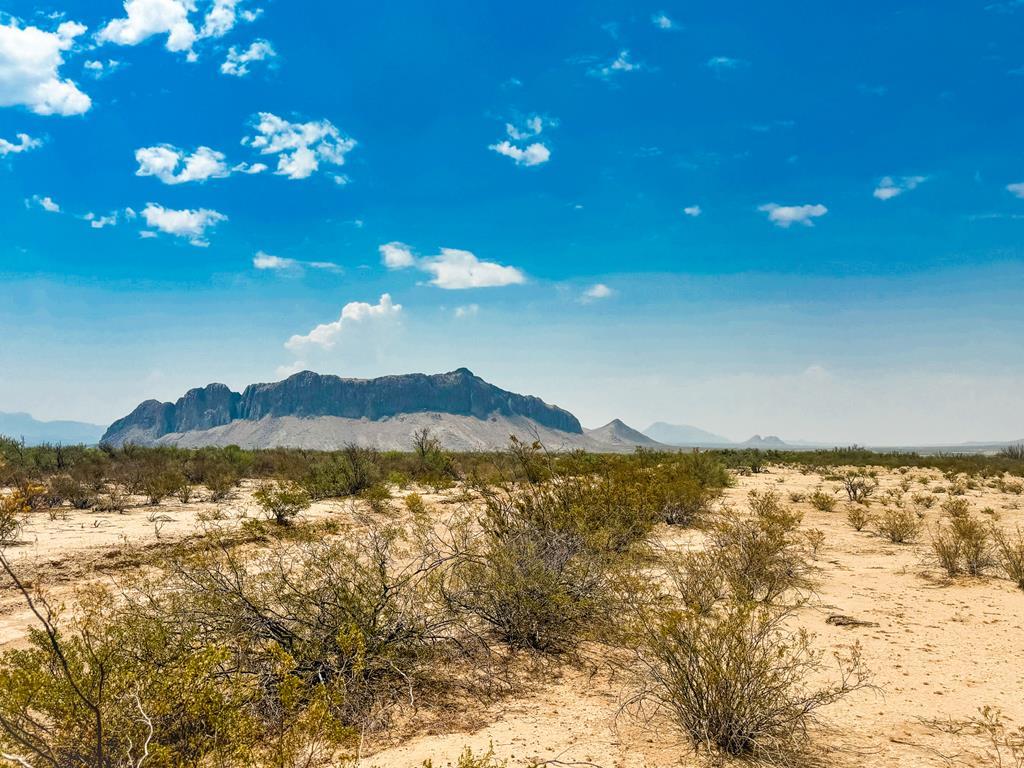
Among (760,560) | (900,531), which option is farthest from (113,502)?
(900,531)

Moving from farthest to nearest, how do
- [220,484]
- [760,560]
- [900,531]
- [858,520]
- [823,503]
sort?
[220,484] → [823,503] → [858,520] → [900,531] → [760,560]

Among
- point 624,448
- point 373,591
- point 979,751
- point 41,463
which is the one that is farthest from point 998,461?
point 624,448

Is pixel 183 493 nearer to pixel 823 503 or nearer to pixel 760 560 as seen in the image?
pixel 760 560

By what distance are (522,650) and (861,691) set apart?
343 cm

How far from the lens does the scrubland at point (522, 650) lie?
394cm

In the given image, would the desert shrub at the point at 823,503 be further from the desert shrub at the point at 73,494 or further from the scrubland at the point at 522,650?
the desert shrub at the point at 73,494

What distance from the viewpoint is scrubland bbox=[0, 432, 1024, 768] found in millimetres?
3939

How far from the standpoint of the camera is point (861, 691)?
5.74m

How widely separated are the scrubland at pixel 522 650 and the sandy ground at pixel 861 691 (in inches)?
1.3

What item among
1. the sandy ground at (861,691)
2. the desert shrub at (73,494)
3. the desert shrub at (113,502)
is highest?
the desert shrub at (73,494)

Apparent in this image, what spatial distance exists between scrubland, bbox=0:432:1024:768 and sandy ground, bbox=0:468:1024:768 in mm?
33

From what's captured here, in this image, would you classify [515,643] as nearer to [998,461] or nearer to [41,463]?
[41,463]

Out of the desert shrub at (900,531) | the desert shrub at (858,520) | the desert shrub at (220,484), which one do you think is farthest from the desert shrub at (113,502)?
the desert shrub at (900,531)

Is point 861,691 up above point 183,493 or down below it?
below
